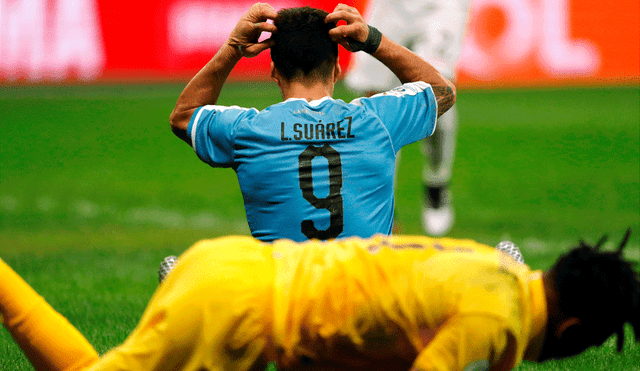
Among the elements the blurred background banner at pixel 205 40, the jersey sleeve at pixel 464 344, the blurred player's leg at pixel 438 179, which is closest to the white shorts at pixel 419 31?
the blurred player's leg at pixel 438 179

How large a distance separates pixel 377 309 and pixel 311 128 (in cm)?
91

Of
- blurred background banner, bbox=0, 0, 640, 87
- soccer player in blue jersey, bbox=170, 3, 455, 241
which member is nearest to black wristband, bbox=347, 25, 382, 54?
soccer player in blue jersey, bbox=170, 3, 455, 241

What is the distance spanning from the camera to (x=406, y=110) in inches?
120

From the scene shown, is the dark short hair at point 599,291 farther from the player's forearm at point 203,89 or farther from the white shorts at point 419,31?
the white shorts at point 419,31

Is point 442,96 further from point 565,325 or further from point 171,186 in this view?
point 171,186

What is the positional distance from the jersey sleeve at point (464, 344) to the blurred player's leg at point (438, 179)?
4537 millimetres

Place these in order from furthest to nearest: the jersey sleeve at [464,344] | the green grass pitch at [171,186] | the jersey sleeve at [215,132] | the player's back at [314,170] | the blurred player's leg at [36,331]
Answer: the green grass pitch at [171,186]
the jersey sleeve at [215,132]
the player's back at [314,170]
the blurred player's leg at [36,331]
the jersey sleeve at [464,344]

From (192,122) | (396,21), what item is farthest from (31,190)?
(192,122)

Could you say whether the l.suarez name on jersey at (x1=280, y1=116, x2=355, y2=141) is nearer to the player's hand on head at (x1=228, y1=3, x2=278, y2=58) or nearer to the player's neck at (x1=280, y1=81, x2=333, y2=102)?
the player's neck at (x1=280, y1=81, x2=333, y2=102)

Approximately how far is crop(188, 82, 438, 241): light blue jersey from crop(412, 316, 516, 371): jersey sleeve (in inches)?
33.9

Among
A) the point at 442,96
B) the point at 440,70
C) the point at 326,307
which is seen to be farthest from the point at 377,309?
the point at 440,70

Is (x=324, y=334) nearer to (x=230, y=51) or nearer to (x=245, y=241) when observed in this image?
(x=245, y=241)

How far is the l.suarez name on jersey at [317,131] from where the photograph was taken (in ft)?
9.43

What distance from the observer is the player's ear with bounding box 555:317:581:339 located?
2.13 m
